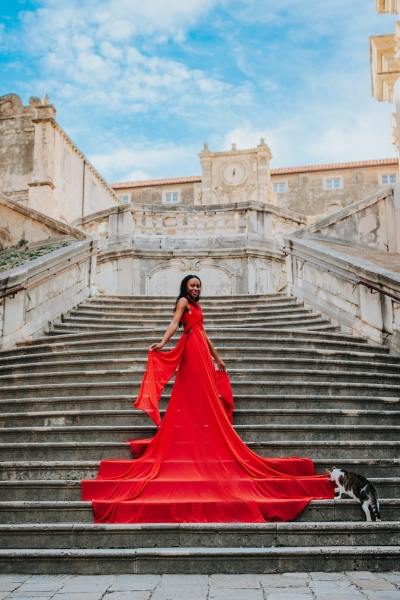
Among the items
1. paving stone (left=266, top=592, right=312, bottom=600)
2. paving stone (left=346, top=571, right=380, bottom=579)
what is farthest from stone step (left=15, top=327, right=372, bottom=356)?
paving stone (left=266, top=592, right=312, bottom=600)

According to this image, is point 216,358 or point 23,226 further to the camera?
point 23,226

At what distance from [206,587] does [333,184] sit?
139 ft

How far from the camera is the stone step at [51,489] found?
479cm

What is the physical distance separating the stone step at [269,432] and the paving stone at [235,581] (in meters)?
1.76

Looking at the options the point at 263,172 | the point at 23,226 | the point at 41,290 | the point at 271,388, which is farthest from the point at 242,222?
the point at 263,172

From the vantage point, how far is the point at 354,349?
785 centimetres

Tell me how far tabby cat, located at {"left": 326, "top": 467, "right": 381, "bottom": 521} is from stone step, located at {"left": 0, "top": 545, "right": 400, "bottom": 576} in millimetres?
430

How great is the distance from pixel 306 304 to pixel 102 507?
6.53 meters

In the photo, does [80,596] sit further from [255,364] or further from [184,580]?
[255,364]

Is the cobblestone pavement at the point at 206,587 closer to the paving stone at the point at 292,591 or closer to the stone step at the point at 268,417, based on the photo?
the paving stone at the point at 292,591

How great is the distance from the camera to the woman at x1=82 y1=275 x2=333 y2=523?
14.4ft

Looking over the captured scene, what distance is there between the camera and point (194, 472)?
4.75 metres

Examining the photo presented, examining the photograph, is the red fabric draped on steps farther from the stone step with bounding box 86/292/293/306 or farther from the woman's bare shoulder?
the stone step with bounding box 86/292/293/306

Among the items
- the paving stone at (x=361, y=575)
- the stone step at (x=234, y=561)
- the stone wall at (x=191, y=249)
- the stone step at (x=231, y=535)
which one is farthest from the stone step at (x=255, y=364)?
the stone wall at (x=191, y=249)
